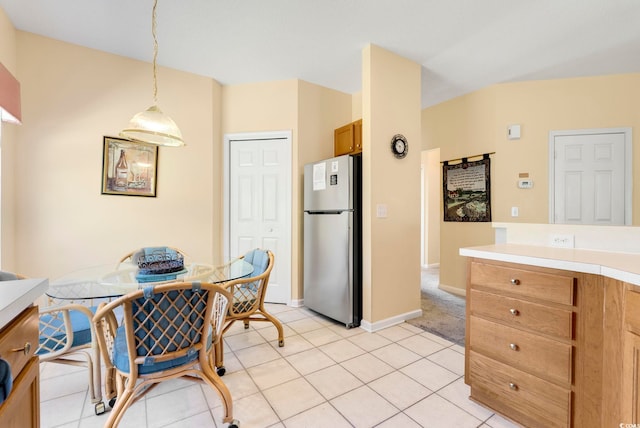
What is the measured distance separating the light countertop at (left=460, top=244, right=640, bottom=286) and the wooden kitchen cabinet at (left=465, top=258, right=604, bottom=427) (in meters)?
0.03

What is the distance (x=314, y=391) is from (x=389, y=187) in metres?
1.89

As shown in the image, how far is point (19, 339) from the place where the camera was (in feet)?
2.56

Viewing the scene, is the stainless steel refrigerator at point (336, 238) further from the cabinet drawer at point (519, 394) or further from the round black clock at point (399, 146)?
the cabinet drawer at point (519, 394)

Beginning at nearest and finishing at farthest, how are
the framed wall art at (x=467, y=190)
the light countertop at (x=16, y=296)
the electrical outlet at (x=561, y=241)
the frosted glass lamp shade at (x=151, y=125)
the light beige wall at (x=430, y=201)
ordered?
the light countertop at (x=16, y=296)
the electrical outlet at (x=561, y=241)
the frosted glass lamp shade at (x=151, y=125)
the framed wall art at (x=467, y=190)
the light beige wall at (x=430, y=201)

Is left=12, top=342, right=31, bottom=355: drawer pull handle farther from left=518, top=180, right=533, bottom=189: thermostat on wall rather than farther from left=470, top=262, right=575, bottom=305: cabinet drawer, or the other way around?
left=518, top=180, right=533, bottom=189: thermostat on wall

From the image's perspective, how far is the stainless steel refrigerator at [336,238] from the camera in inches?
106

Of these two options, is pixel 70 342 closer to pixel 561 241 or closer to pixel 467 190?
pixel 561 241

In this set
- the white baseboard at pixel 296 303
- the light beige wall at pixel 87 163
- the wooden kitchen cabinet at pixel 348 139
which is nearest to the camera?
the light beige wall at pixel 87 163

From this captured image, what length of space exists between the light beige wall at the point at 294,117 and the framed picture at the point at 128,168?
0.96 meters

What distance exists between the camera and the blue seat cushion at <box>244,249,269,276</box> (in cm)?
224

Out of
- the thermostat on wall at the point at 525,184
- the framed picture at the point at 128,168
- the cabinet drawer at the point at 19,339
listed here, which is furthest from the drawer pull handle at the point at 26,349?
the thermostat on wall at the point at 525,184

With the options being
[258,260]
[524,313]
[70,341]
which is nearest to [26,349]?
[70,341]

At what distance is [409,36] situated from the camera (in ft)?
8.26

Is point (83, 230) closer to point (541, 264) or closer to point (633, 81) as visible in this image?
point (541, 264)
